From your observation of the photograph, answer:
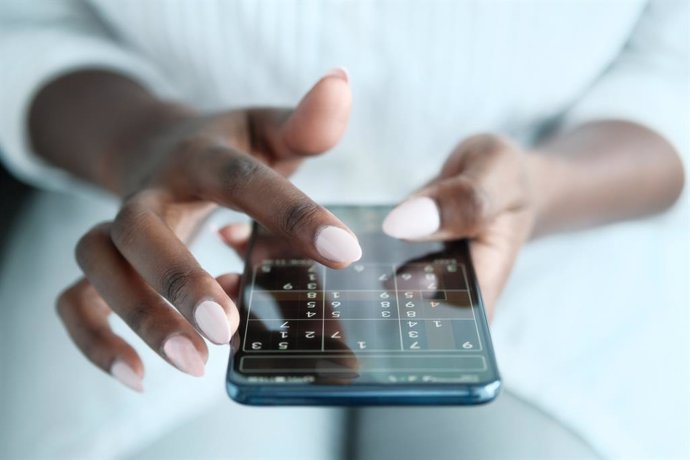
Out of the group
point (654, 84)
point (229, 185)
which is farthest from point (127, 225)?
point (654, 84)

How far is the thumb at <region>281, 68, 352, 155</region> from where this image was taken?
1.16 ft

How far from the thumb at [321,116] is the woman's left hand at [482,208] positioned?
5cm

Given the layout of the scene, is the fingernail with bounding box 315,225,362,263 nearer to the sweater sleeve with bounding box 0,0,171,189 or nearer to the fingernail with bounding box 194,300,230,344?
the fingernail with bounding box 194,300,230,344

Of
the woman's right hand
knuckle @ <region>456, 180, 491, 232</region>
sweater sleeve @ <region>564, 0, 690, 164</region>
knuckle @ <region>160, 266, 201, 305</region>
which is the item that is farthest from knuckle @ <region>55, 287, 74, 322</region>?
sweater sleeve @ <region>564, 0, 690, 164</region>

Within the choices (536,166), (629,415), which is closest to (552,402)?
(629,415)

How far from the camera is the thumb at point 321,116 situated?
1.16ft

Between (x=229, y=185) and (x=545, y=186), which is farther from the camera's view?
(x=545, y=186)

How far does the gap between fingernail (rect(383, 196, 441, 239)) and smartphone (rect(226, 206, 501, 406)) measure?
0.02 metres

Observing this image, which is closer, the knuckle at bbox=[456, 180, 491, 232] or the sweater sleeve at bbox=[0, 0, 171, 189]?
the knuckle at bbox=[456, 180, 491, 232]

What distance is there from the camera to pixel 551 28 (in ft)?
1.65

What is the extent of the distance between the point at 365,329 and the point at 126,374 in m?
0.12

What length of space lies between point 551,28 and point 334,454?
0.32 m

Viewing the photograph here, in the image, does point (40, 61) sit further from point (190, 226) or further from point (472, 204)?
point (472, 204)

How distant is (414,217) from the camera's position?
0.35 metres
